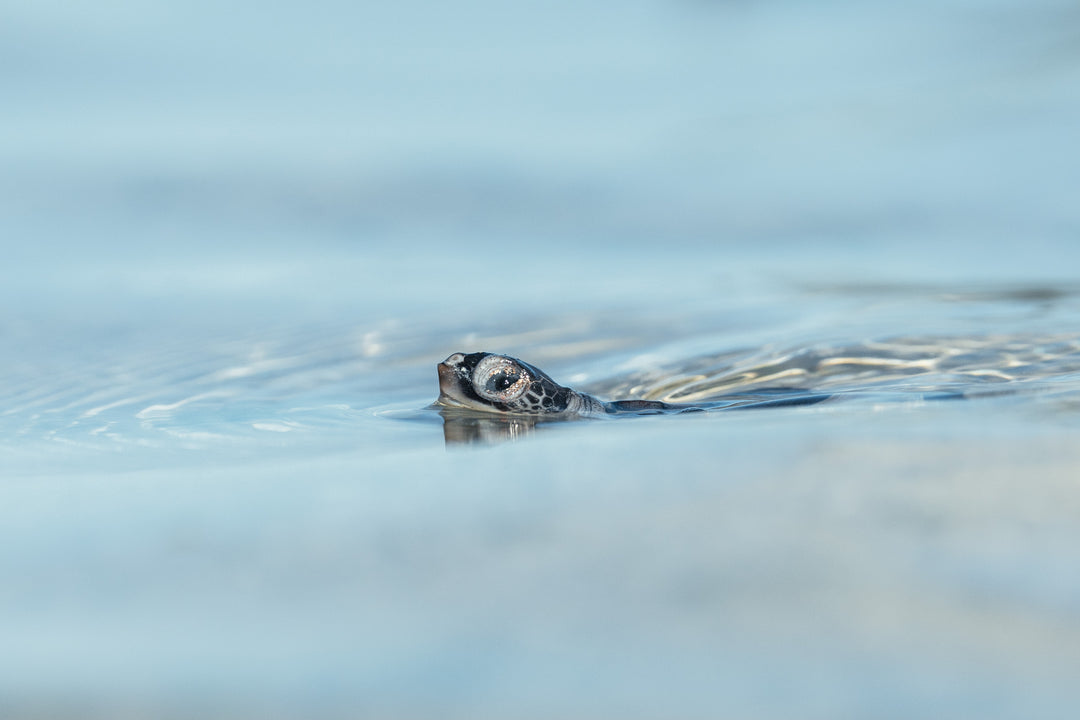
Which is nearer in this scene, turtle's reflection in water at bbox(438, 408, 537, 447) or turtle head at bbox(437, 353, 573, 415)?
turtle's reflection in water at bbox(438, 408, 537, 447)

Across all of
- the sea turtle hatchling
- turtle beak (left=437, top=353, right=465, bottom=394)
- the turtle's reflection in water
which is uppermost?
turtle beak (left=437, top=353, right=465, bottom=394)

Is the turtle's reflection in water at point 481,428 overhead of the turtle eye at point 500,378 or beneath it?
beneath

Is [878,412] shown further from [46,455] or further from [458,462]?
[46,455]

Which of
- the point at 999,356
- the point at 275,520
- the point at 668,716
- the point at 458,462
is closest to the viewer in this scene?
the point at 668,716

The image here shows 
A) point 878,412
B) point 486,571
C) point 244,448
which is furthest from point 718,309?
point 486,571

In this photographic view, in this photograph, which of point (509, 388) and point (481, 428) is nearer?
point (481, 428)

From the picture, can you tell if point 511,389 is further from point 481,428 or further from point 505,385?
point 481,428

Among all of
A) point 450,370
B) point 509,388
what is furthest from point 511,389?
point 450,370
